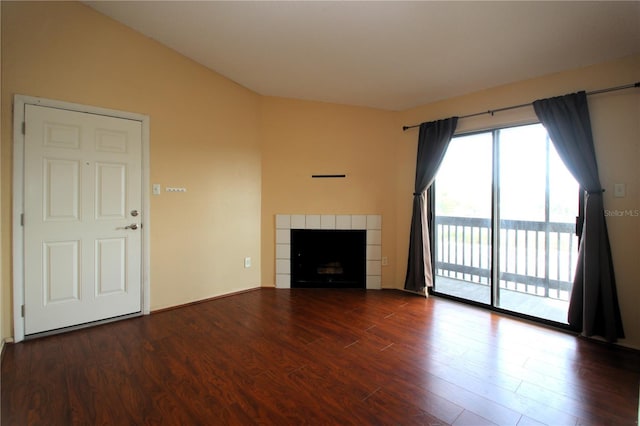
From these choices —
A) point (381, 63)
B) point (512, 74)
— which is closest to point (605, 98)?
point (512, 74)

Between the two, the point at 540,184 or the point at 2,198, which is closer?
the point at 2,198

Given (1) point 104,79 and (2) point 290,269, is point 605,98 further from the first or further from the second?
(1) point 104,79

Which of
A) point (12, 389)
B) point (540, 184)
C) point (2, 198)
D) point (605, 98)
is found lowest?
point (12, 389)

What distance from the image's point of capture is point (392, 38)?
2.31 meters

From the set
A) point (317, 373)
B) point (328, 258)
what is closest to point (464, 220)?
point (328, 258)

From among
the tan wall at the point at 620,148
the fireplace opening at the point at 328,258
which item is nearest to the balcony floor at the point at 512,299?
the tan wall at the point at 620,148

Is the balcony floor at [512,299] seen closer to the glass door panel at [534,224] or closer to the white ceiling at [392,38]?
the glass door panel at [534,224]

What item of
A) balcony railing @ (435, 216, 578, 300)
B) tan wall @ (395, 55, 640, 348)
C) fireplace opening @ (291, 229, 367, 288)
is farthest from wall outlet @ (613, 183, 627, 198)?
fireplace opening @ (291, 229, 367, 288)

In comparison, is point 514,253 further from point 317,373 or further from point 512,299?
point 317,373

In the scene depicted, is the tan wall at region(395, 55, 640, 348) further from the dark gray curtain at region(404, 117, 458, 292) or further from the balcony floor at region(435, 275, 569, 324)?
the dark gray curtain at region(404, 117, 458, 292)

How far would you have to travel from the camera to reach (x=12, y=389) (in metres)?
1.68

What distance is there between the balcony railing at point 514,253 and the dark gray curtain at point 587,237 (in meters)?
0.24

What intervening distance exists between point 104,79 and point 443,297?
166 inches

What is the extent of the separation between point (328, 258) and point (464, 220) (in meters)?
1.81
